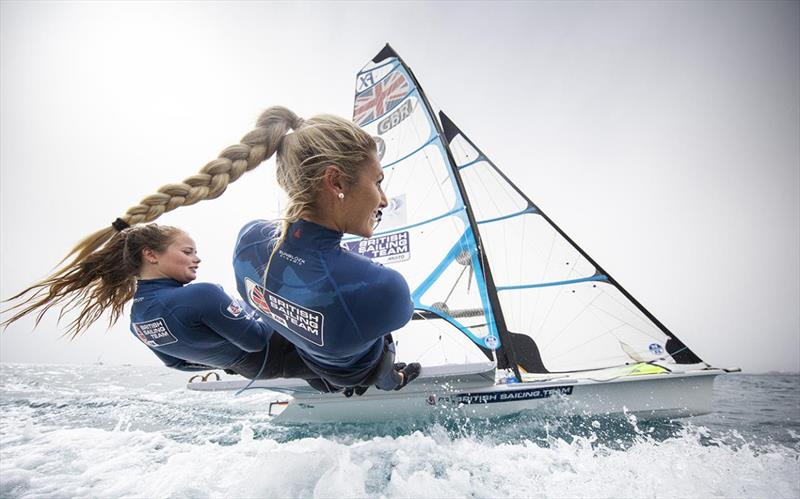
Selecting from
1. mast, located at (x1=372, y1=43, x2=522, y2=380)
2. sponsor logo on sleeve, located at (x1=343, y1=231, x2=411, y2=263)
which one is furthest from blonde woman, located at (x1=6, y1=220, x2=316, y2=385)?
sponsor logo on sleeve, located at (x1=343, y1=231, x2=411, y2=263)

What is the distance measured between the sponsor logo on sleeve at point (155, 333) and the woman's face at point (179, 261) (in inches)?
11.7

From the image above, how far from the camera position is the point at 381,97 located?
10648 millimetres

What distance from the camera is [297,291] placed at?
1123mm

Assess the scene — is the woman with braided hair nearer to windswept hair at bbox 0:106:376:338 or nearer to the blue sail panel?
windswept hair at bbox 0:106:376:338

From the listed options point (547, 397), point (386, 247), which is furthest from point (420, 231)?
point (547, 397)

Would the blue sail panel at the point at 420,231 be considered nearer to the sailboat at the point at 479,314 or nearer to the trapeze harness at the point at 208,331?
the sailboat at the point at 479,314

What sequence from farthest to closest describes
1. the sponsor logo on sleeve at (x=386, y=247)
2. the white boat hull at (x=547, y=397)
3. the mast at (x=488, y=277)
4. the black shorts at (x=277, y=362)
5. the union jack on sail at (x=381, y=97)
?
Answer: the union jack on sail at (x=381, y=97), the sponsor logo on sleeve at (x=386, y=247), the mast at (x=488, y=277), the white boat hull at (x=547, y=397), the black shorts at (x=277, y=362)

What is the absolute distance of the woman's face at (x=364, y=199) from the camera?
1.16 m

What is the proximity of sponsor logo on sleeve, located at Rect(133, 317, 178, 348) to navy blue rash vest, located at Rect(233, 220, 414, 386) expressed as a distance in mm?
928

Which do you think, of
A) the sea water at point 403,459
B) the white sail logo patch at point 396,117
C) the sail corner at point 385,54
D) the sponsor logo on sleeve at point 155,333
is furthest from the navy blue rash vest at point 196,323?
the sail corner at point 385,54

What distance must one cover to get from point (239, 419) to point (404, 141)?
28.0 ft

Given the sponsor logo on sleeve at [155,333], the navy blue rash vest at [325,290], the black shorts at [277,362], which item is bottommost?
the black shorts at [277,362]

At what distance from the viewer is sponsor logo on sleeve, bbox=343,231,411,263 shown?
8.59 m

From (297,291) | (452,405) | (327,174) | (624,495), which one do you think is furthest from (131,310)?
(452,405)
